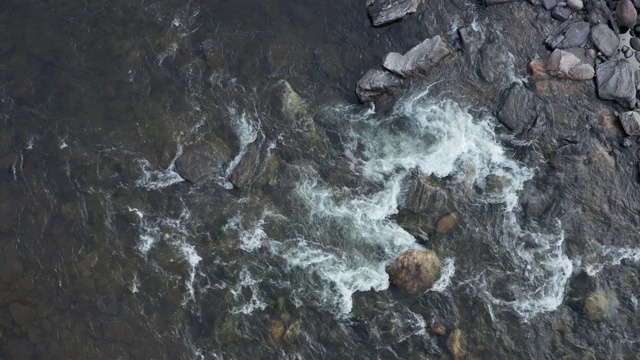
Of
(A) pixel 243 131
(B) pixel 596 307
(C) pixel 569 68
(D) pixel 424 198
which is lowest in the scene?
(B) pixel 596 307

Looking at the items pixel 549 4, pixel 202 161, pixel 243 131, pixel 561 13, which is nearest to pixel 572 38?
pixel 561 13

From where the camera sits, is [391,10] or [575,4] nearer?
[575,4]

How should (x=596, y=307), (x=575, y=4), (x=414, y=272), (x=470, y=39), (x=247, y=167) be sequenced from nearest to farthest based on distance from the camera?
(x=596, y=307) < (x=414, y=272) < (x=247, y=167) < (x=470, y=39) < (x=575, y=4)

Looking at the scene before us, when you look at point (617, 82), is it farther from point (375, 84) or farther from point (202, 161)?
point (202, 161)

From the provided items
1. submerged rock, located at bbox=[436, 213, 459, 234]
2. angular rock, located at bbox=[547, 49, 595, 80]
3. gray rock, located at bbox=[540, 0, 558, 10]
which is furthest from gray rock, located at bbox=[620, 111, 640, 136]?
submerged rock, located at bbox=[436, 213, 459, 234]

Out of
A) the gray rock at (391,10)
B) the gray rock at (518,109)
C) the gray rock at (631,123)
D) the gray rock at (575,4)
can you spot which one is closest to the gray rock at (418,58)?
the gray rock at (391,10)

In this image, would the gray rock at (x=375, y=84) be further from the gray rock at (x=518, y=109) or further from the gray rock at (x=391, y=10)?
the gray rock at (x=518, y=109)

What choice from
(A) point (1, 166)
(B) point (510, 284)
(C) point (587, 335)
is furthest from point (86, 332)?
(C) point (587, 335)
